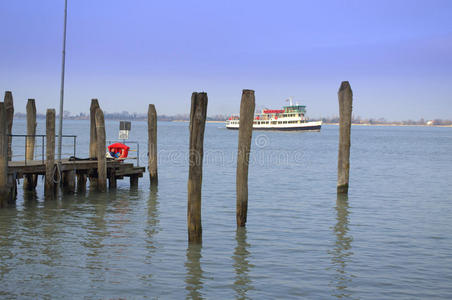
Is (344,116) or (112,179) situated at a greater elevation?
(344,116)

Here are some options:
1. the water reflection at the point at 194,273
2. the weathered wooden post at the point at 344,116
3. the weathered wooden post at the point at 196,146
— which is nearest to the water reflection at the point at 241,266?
the water reflection at the point at 194,273

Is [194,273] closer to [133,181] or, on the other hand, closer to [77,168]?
[77,168]

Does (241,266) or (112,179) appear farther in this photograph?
(112,179)

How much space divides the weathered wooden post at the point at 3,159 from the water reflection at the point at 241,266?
6.62 meters

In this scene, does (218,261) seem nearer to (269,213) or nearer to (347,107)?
(269,213)

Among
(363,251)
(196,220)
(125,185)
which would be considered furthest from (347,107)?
(125,185)

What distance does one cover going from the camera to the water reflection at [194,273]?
8773 mm

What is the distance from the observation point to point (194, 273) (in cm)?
974

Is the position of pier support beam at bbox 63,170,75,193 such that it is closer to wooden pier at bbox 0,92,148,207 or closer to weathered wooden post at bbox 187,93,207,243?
wooden pier at bbox 0,92,148,207

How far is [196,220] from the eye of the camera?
11.2 metres

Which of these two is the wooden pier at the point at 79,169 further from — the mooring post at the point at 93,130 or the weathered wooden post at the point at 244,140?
the weathered wooden post at the point at 244,140

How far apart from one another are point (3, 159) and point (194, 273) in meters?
7.48

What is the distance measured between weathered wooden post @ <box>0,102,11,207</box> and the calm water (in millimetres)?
478

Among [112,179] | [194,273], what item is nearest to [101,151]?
[112,179]
